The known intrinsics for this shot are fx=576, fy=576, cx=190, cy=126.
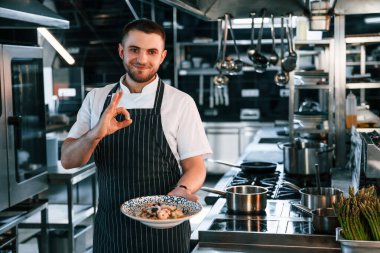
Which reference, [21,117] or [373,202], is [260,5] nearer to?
[21,117]

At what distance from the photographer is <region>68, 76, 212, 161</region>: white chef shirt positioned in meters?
2.38

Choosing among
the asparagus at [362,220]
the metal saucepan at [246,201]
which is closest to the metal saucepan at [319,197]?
the metal saucepan at [246,201]

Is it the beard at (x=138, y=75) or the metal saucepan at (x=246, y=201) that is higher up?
the beard at (x=138, y=75)

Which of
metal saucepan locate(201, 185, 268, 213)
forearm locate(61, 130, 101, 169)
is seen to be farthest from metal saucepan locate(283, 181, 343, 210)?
forearm locate(61, 130, 101, 169)

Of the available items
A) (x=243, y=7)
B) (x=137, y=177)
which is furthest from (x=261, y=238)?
(x=243, y=7)

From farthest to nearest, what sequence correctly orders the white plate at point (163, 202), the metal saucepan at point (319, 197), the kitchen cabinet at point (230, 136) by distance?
the kitchen cabinet at point (230, 136) → the metal saucepan at point (319, 197) → the white plate at point (163, 202)

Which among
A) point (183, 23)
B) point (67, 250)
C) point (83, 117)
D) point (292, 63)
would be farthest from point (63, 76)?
point (83, 117)

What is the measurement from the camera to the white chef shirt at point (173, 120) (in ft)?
7.81

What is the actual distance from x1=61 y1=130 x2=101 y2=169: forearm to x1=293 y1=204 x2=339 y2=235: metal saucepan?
3.20 feet

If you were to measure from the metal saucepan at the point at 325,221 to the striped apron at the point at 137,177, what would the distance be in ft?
1.87

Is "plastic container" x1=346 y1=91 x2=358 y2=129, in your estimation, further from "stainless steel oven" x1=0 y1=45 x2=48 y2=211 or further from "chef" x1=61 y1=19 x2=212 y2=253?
"stainless steel oven" x1=0 y1=45 x2=48 y2=211

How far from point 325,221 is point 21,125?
6.31 feet

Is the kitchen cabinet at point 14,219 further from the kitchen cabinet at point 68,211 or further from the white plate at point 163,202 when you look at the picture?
the white plate at point 163,202

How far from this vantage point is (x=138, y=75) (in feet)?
7.41
